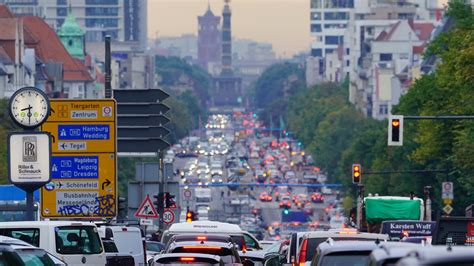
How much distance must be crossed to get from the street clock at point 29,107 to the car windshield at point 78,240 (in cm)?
474

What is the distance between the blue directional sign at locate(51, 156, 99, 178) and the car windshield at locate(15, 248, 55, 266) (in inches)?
651

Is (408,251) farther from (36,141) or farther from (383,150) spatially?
(383,150)

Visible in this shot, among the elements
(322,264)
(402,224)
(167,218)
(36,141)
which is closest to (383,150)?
(167,218)

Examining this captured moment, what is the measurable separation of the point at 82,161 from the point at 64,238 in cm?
1002

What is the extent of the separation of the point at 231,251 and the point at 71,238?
2.56 metres

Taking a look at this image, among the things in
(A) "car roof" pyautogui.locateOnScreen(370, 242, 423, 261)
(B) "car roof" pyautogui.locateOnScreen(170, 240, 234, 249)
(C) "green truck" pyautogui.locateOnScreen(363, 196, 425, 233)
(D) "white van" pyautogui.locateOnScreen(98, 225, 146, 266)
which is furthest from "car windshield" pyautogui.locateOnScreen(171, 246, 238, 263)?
(C) "green truck" pyautogui.locateOnScreen(363, 196, 425, 233)

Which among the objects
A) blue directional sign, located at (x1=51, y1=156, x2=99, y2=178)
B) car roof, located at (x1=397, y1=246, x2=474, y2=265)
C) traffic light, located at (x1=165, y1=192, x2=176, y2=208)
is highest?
car roof, located at (x1=397, y1=246, x2=474, y2=265)

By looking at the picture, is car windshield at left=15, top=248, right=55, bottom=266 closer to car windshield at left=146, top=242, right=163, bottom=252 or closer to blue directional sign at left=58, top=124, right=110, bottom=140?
blue directional sign at left=58, top=124, right=110, bottom=140

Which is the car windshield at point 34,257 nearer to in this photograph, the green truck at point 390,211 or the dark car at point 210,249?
the dark car at point 210,249

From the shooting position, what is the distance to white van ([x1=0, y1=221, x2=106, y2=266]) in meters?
30.2

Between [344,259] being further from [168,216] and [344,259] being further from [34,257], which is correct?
[168,216]

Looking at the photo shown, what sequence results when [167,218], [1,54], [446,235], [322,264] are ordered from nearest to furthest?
[322,264], [446,235], [167,218], [1,54]

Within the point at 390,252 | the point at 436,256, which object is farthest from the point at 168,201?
the point at 436,256

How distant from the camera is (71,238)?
102 ft
